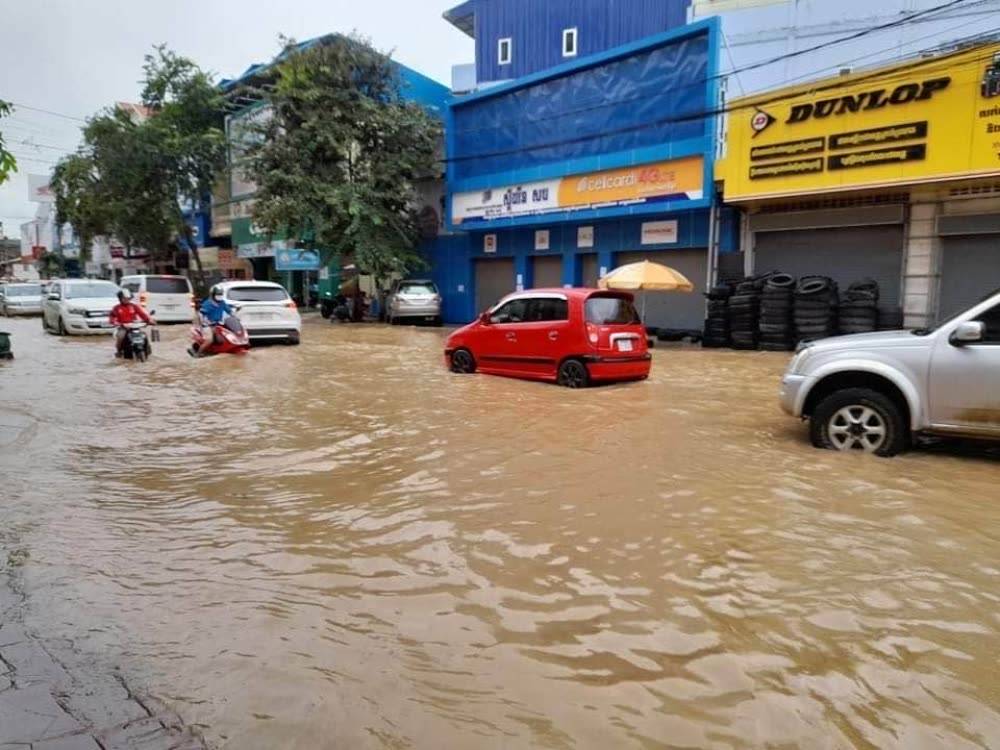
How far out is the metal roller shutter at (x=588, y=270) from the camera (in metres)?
22.1

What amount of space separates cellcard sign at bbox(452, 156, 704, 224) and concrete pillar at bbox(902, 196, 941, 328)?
4.91m

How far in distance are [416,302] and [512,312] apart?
45.9 feet

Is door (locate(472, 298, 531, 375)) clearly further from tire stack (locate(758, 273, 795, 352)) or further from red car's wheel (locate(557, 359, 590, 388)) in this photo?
tire stack (locate(758, 273, 795, 352))

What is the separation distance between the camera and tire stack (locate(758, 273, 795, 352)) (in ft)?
52.5

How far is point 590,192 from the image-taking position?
2078 cm

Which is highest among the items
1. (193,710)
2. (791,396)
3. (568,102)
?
(568,102)

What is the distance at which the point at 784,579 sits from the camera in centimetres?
375

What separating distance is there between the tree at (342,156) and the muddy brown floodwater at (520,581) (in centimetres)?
1785

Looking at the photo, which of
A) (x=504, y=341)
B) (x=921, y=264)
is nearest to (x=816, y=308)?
(x=921, y=264)

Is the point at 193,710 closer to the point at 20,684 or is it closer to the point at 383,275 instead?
the point at 20,684

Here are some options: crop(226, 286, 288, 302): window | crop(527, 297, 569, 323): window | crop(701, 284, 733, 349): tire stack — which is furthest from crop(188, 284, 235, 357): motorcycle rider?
crop(701, 284, 733, 349): tire stack

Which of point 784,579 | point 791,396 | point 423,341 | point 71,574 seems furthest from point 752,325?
point 71,574

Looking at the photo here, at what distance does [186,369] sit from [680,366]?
30.3 feet

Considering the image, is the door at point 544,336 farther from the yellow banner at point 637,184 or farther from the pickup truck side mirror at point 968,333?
the yellow banner at point 637,184
